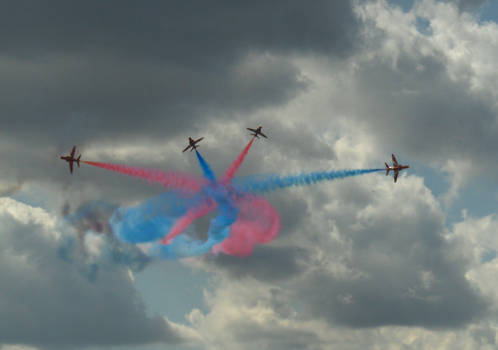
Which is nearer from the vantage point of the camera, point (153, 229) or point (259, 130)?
point (153, 229)

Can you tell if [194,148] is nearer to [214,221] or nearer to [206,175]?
[206,175]

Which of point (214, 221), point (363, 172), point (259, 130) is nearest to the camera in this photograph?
point (363, 172)

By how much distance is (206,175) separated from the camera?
137 meters

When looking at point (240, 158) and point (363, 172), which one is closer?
point (363, 172)

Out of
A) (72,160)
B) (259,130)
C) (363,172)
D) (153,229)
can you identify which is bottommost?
(153,229)

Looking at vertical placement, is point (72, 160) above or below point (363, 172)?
above

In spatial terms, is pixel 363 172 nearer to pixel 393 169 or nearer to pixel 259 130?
pixel 393 169

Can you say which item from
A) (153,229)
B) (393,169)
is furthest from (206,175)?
(393,169)

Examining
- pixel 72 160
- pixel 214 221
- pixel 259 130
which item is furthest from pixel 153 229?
pixel 259 130

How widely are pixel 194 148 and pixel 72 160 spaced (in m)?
36.1

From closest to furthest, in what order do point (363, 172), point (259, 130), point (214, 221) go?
point (363, 172) < point (214, 221) < point (259, 130)

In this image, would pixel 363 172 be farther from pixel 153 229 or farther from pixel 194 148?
pixel 153 229

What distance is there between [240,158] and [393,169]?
45765 millimetres

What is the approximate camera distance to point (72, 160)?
144 m
